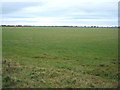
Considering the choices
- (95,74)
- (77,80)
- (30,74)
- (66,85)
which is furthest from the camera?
(95,74)

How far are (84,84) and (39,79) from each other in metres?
1.75

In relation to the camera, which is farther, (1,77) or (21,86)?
(1,77)

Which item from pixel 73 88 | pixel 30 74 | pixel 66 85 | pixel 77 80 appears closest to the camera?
pixel 73 88

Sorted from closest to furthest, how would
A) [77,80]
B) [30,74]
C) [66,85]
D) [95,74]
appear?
[66,85]
[77,80]
[30,74]
[95,74]

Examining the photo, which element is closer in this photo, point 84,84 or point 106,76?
point 84,84

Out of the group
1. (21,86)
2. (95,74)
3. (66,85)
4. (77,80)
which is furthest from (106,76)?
(21,86)

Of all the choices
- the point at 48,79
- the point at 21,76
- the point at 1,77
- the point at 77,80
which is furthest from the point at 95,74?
the point at 1,77

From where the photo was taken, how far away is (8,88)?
6.91m

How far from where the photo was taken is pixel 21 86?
7.11 meters

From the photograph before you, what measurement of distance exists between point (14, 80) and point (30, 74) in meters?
1.14

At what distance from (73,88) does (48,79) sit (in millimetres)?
1545

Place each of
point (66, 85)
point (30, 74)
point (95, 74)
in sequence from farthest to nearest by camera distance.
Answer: point (95, 74) < point (30, 74) < point (66, 85)

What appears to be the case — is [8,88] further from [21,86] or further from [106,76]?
[106,76]

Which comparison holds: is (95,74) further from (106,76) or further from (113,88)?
(113,88)
